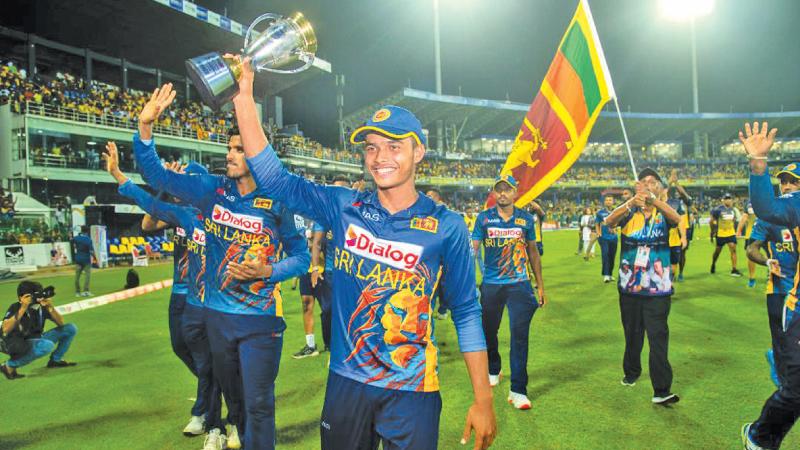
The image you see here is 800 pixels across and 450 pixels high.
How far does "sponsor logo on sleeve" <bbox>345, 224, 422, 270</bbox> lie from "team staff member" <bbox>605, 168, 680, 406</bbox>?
3588mm

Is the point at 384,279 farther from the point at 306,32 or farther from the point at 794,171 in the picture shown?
the point at 794,171

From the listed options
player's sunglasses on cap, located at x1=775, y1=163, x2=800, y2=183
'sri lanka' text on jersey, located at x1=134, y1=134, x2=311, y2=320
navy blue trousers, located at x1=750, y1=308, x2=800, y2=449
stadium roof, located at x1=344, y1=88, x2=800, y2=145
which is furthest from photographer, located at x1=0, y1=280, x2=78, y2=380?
stadium roof, located at x1=344, y1=88, x2=800, y2=145

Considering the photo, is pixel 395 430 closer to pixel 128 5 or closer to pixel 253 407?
pixel 253 407

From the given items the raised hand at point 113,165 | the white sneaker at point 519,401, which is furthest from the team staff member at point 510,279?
the raised hand at point 113,165

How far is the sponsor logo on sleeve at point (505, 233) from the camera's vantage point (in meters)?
5.85

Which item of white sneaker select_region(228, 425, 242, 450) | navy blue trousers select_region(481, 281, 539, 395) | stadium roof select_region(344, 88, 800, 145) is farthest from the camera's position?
stadium roof select_region(344, 88, 800, 145)

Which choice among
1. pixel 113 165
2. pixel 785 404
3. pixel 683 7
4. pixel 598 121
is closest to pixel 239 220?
pixel 113 165

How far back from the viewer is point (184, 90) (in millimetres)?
45250

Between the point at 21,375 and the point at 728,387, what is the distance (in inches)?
347

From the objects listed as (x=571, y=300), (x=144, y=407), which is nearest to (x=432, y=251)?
(x=144, y=407)

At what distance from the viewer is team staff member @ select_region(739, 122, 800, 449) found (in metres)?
3.26

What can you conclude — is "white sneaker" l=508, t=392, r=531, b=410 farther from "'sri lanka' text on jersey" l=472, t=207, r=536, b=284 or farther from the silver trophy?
the silver trophy

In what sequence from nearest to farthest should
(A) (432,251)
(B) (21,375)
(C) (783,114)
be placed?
(A) (432,251) < (B) (21,375) < (C) (783,114)

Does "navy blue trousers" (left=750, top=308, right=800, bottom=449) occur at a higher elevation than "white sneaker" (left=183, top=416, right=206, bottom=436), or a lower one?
higher
